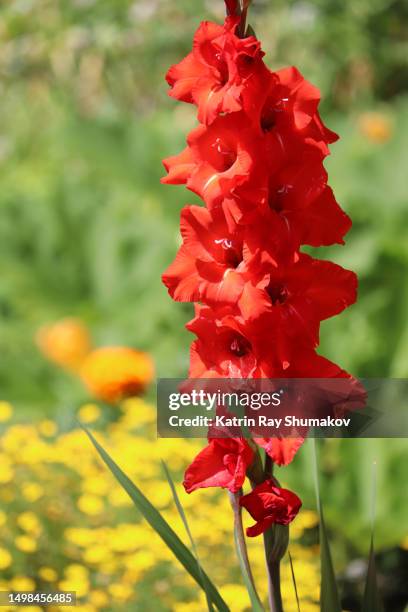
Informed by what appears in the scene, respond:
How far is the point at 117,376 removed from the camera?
7.30 feet

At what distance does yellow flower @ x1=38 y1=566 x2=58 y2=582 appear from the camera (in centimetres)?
139

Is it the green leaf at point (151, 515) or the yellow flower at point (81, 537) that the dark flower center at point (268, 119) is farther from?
the yellow flower at point (81, 537)

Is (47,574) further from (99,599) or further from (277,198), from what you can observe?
(277,198)

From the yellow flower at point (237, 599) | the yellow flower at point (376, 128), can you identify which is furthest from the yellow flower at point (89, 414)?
the yellow flower at point (376, 128)

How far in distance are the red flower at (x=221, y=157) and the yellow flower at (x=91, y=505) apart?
822 millimetres

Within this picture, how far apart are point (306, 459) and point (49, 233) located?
4.28 ft

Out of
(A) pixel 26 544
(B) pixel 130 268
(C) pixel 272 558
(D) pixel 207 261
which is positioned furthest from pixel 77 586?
(B) pixel 130 268

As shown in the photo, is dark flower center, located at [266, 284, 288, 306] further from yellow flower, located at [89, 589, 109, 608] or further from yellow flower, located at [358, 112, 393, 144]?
yellow flower, located at [358, 112, 393, 144]

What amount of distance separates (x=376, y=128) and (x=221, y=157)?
117 inches

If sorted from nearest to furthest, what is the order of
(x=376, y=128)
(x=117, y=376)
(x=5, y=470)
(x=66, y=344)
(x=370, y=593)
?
(x=370, y=593) < (x=5, y=470) < (x=117, y=376) < (x=66, y=344) < (x=376, y=128)

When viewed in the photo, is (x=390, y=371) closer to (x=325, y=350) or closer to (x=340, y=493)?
(x=325, y=350)

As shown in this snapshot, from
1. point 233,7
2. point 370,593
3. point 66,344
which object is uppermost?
point 66,344

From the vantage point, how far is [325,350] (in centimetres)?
221

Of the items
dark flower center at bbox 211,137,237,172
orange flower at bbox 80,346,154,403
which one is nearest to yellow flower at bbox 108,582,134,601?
dark flower center at bbox 211,137,237,172
